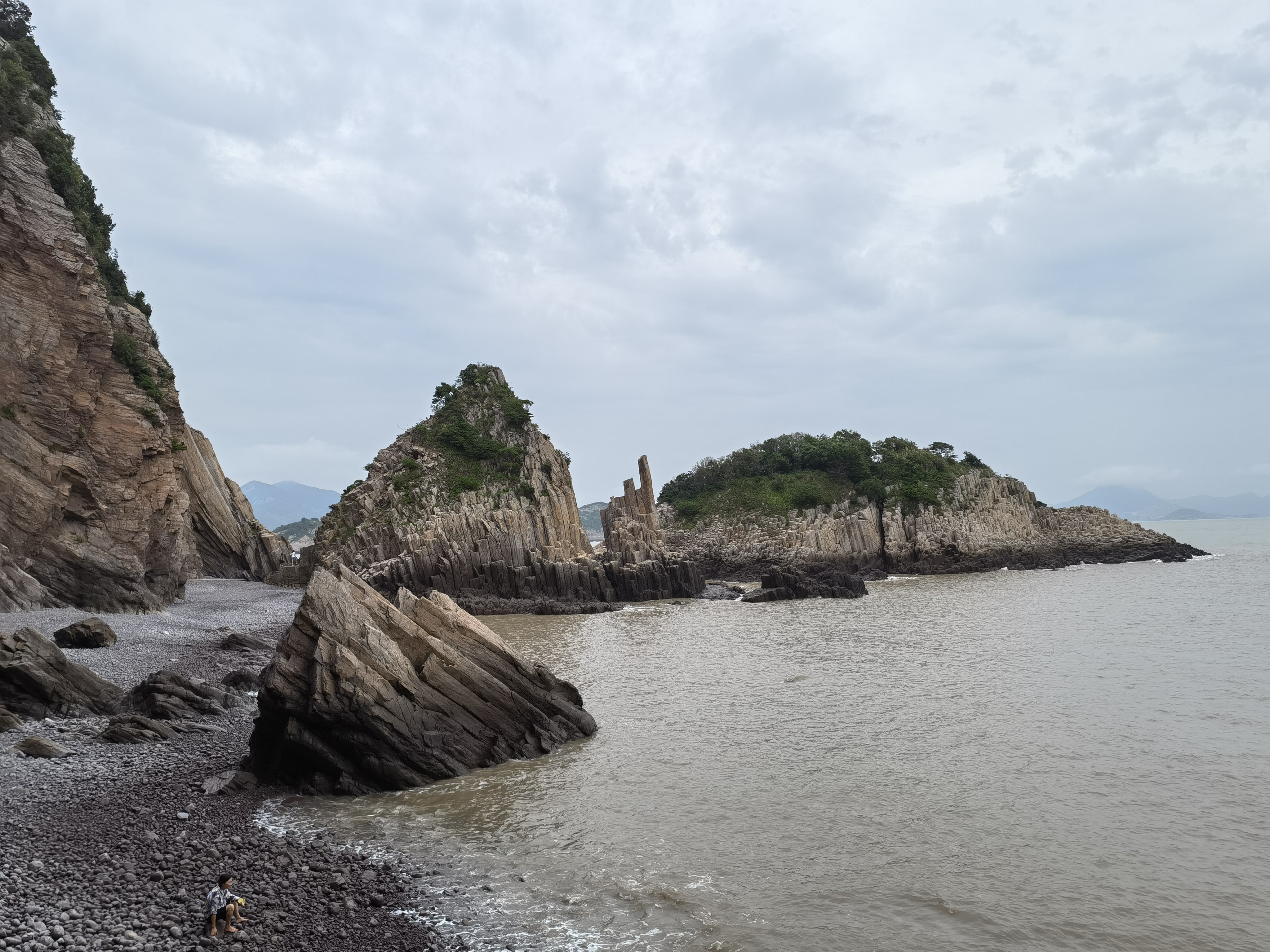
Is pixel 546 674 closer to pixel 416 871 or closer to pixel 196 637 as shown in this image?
pixel 416 871

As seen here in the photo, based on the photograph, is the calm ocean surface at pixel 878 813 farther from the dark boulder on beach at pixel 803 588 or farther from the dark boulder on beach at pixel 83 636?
the dark boulder on beach at pixel 803 588

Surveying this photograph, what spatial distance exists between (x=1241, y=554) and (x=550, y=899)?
90.8 m

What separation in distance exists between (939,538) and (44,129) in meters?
63.4

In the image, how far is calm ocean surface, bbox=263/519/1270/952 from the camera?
32.0 feet

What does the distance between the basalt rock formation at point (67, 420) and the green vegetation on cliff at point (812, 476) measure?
5503cm

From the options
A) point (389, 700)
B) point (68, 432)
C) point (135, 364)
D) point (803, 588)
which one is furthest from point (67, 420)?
point (803, 588)

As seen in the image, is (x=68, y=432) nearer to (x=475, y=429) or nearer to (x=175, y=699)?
(x=175, y=699)

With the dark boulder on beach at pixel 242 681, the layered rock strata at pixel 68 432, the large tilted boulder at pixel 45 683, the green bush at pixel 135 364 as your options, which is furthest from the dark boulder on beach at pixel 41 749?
→ the green bush at pixel 135 364

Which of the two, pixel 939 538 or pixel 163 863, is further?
pixel 939 538

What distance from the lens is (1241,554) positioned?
260ft

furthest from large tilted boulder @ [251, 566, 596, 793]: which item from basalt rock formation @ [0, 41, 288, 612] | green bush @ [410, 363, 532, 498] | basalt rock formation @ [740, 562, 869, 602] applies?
green bush @ [410, 363, 532, 498]

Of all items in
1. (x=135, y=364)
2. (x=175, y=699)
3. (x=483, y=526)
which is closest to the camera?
(x=175, y=699)

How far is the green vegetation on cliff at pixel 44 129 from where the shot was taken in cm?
3225

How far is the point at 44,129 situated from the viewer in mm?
33312
